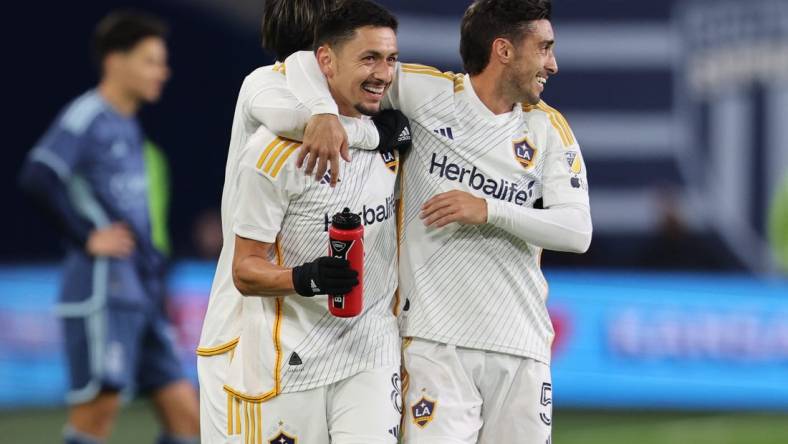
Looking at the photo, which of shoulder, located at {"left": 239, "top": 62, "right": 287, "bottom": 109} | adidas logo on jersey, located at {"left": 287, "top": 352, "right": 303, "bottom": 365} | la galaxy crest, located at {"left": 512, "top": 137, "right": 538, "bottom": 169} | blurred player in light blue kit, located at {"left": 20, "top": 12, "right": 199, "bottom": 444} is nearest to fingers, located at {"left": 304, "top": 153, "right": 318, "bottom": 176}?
shoulder, located at {"left": 239, "top": 62, "right": 287, "bottom": 109}

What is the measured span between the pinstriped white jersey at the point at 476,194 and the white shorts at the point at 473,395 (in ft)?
0.18

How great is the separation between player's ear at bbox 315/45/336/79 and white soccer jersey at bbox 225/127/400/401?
11.9 inches

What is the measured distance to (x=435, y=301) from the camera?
504cm

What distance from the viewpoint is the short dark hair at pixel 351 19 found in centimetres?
477

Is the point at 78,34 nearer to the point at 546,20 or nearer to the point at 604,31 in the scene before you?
the point at 604,31

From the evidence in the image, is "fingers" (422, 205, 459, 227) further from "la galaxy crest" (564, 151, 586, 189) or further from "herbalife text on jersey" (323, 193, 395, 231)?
"la galaxy crest" (564, 151, 586, 189)

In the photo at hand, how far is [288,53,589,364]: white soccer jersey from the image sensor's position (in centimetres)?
504

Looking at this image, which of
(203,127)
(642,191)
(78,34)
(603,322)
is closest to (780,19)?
(642,191)

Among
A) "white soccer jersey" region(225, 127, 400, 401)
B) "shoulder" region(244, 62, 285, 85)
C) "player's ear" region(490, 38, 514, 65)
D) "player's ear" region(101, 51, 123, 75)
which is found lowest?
"white soccer jersey" region(225, 127, 400, 401)

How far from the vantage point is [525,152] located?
5.07 meters

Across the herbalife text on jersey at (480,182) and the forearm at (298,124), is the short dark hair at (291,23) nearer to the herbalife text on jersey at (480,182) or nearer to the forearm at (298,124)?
the forearm at (298,124)

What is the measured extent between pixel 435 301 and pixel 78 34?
9589 mm

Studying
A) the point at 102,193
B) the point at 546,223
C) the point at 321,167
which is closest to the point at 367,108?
the point at 321,167

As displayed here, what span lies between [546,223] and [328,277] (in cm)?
94
